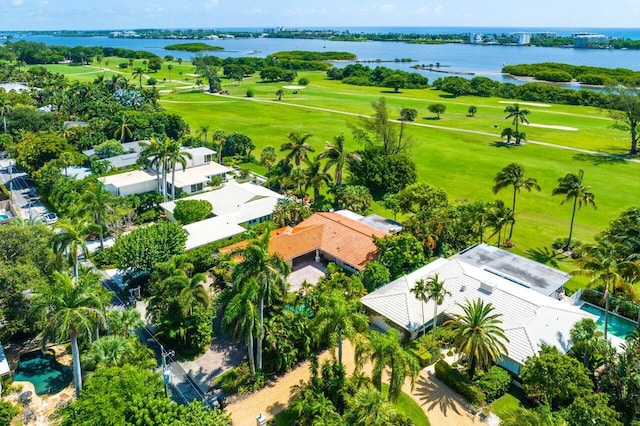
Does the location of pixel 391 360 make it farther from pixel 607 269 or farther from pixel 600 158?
pixel 600 158

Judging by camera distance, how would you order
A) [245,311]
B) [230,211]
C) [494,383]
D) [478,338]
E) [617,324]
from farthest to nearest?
[230,211] < [617,324] < [494,383] < [478,338] < [245,311]

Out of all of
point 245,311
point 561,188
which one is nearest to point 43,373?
point 245,311

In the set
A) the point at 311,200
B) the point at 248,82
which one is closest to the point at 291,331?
the point at 311,200

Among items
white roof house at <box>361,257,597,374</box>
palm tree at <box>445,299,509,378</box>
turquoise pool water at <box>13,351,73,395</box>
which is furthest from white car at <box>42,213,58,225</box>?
palm tree at <box>445,299,509,378</box>

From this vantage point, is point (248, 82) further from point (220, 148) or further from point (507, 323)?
point (507, 323)

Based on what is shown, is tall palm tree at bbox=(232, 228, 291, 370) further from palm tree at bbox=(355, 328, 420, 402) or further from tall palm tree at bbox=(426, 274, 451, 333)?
tall palm tree at bbox=(426, 274, 451, 333)

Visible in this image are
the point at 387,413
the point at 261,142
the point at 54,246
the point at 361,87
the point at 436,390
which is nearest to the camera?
the point at 387,413

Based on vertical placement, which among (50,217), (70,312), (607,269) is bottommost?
(50,217)
